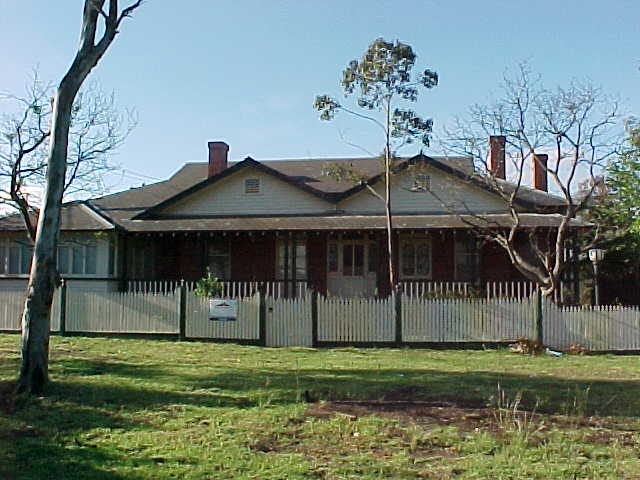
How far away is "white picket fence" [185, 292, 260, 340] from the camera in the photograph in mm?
16875

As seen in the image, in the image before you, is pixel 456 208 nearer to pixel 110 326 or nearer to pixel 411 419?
pixel 110 326

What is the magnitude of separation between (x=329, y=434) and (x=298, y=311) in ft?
29.3

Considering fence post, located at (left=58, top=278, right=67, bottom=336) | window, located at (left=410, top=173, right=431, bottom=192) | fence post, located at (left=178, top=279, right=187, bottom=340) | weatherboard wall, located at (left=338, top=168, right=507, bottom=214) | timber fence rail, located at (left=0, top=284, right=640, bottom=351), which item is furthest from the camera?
weatherboard wall, located at (left=338, top=168, right=507, bottom=214)

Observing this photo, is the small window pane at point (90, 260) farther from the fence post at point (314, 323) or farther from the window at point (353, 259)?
the fence post at point (314, 323)

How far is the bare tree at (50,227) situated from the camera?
10.1 metres

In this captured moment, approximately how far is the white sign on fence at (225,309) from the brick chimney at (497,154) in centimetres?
943

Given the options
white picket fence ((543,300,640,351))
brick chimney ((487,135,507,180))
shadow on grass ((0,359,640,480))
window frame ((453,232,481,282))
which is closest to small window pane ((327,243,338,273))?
window frame ((453,232,481,282))

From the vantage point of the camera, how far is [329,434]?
7738mm

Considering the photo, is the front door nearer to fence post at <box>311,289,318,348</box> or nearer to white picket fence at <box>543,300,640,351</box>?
fence post at <box>311,289,318,348</box>

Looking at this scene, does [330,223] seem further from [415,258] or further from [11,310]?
[11,310]

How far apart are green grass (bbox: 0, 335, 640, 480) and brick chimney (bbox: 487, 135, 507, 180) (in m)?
10.0

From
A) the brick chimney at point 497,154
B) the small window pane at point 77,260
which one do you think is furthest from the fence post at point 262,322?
the brick chimney at point 497,154

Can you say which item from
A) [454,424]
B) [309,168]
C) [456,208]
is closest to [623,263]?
[456,208]

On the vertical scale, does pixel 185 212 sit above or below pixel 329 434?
above
